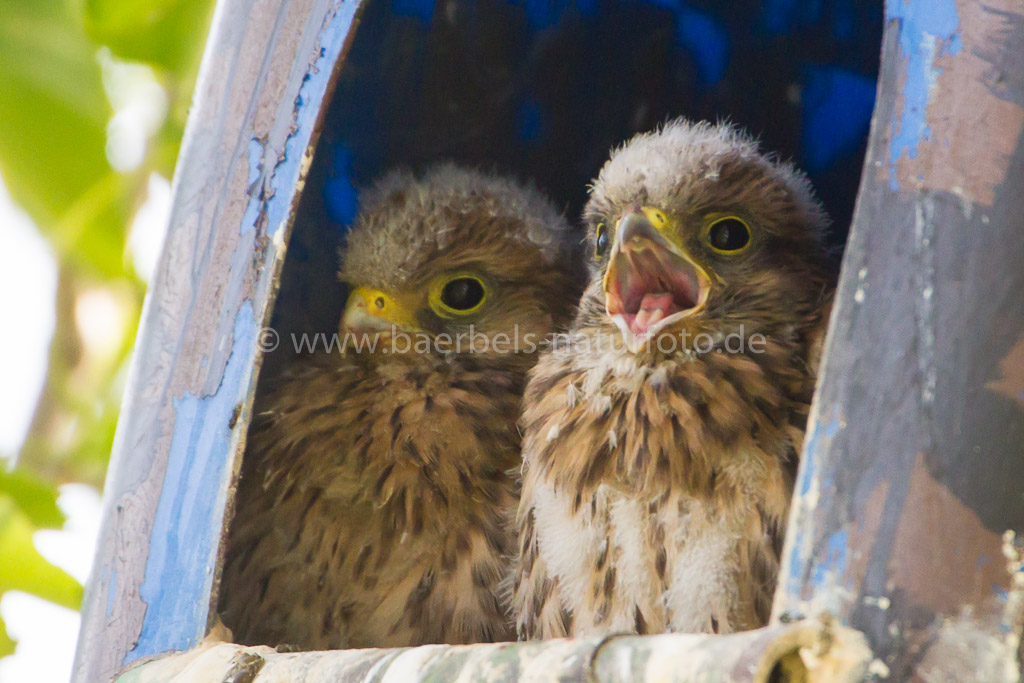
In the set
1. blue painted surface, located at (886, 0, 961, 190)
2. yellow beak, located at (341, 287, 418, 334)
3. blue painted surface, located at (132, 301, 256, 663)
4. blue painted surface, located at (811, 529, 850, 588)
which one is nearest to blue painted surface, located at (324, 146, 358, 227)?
yellow beak, located at (341, 287, 418, 334)

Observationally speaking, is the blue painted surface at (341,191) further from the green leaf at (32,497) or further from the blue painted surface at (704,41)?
the green leaf at (32,497)

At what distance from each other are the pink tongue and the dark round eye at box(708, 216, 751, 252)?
0.14 m

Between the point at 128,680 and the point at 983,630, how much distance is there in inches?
40.4

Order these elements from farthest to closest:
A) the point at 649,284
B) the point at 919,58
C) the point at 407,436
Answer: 1. the point at 407,436
2. the point at 649,284
3. the point at 919,58

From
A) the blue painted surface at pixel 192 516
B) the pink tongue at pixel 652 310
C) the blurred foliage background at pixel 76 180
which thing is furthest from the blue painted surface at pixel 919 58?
the blurred foliage background at pixel 76 180

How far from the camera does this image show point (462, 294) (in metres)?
1.99

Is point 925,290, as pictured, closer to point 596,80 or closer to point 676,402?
point 676,402

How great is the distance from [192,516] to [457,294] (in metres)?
0.75

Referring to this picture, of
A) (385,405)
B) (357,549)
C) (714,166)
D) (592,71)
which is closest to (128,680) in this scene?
(357,549)

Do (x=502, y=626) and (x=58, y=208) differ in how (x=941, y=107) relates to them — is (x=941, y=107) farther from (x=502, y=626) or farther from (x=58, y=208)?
(x=58, y=208)

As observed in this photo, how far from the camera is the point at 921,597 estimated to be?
0.78m

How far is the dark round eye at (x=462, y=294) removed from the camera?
1.98 m

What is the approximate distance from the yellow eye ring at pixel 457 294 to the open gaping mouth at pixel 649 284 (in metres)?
0.57

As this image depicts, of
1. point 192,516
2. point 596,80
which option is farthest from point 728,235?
point 192,516
